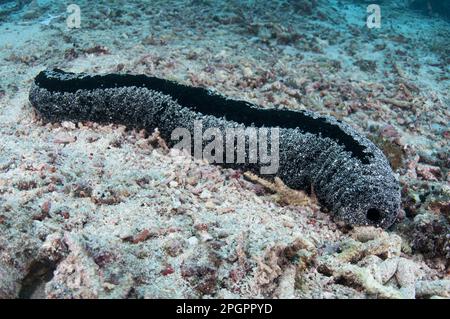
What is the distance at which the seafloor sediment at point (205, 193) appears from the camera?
236cm

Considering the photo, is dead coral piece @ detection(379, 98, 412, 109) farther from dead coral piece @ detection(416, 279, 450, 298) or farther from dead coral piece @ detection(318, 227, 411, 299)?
dead coral piece @ detection(416, 279, 450, 298)

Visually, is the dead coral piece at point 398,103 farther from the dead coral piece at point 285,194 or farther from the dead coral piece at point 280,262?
the dead coral piece at point 280,262

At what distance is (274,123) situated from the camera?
3.83 metres

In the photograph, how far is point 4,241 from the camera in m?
2.35

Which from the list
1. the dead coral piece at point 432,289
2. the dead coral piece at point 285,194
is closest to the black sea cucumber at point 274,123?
the dead coral piece at point 285,194

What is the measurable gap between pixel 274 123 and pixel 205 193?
0.99m

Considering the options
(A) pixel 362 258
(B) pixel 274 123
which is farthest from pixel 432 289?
(B) pixel 274 123

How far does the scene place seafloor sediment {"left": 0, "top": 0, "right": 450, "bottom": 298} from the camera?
2.36m

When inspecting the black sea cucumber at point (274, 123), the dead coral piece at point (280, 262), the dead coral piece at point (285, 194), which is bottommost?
the dead coral piece at point (285, 194)

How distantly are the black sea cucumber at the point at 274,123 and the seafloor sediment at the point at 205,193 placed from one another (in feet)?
0.61

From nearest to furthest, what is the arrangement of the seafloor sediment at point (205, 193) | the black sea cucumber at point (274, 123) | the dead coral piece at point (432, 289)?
the seafloor sediment at point (205, 193) < the dead coral piece at point (432, 289) < the black sea cucumber at point (274, 123)

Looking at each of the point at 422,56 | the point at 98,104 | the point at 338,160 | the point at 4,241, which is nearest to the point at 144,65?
the point at 98,104

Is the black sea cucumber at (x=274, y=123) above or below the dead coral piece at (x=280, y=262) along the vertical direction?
above

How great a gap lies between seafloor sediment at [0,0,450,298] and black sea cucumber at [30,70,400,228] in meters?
0.19
